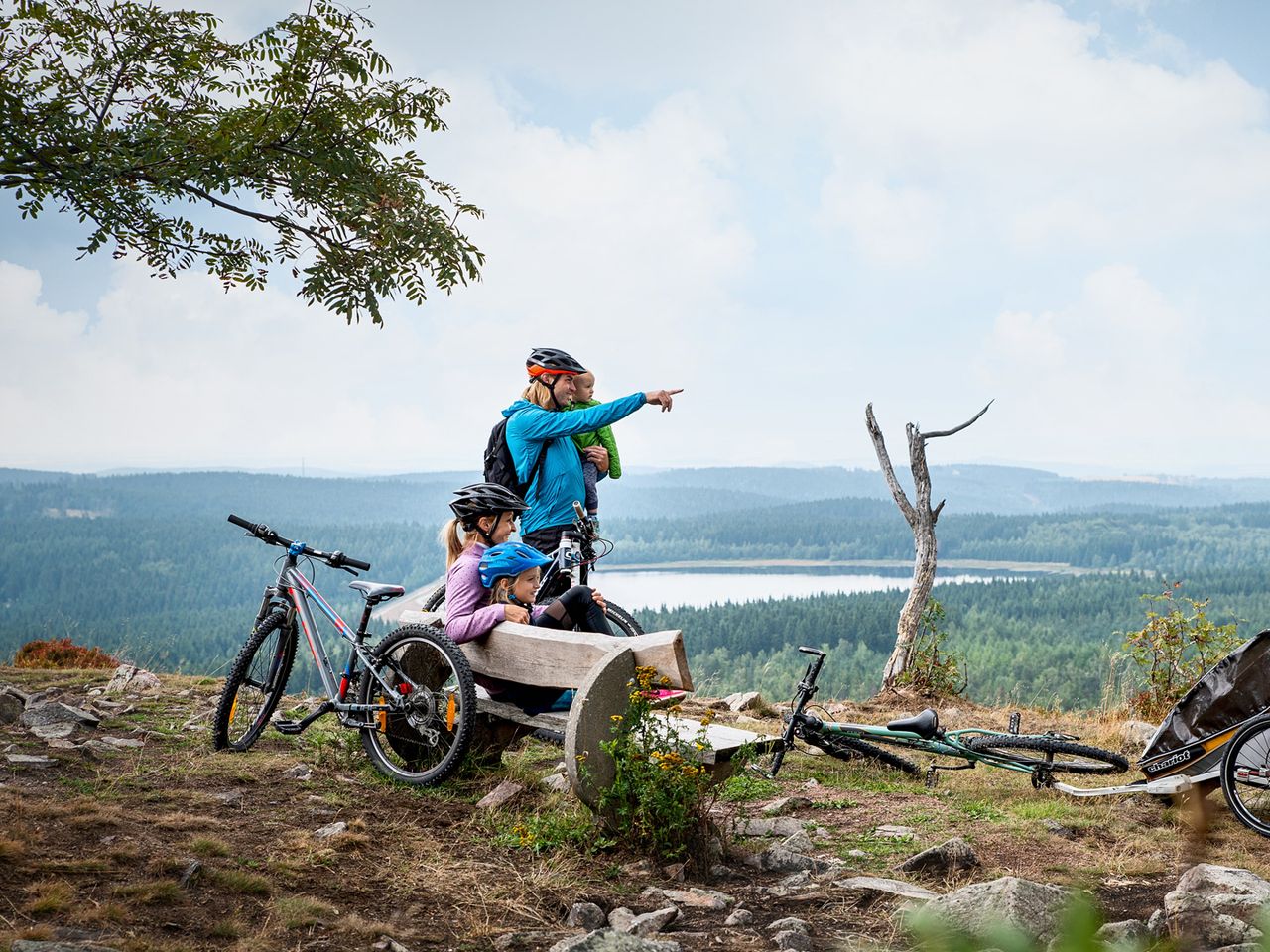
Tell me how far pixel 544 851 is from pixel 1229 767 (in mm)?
3712

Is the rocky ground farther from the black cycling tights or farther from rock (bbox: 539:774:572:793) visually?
the black cycling tights

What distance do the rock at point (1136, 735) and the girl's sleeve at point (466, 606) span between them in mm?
5553

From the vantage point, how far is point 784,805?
21.4ft

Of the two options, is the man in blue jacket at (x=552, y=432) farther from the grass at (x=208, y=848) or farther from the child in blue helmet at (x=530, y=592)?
the grass at (x=208, y=848)

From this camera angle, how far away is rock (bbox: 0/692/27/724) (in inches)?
295

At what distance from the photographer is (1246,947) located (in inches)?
129

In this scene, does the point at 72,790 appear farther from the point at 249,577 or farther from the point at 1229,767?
the point at 249,577

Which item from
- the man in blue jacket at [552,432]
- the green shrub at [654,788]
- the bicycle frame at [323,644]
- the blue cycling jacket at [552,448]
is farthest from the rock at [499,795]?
the blue cycling jacket at [552,448]

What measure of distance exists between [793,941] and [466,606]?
2.65 meters

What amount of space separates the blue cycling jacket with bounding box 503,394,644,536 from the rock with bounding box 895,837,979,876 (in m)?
2.93

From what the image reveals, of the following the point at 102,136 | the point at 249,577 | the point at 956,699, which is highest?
the point at 102,136

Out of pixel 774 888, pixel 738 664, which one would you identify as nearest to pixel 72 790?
pixel 774 888

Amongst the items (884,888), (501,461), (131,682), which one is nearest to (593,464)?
(501,461)

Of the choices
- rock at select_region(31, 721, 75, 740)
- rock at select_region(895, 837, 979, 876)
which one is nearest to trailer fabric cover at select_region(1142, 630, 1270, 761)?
rock at select_region(895, 837, 979, 876)
